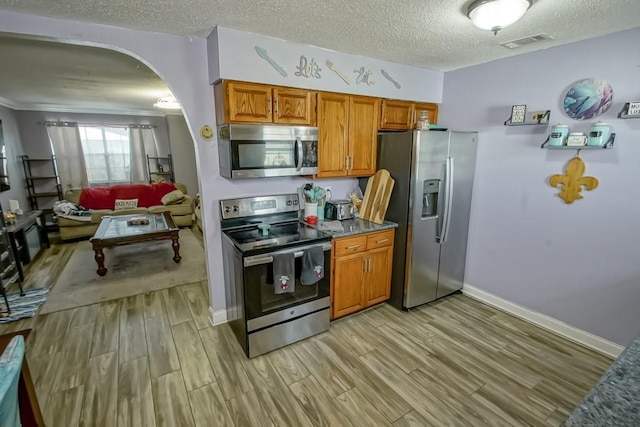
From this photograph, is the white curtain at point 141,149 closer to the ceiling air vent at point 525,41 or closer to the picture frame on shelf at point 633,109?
the ceiling air vent at point 525,41

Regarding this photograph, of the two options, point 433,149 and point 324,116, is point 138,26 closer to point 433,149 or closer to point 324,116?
point 324,116

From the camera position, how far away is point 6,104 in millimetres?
5496

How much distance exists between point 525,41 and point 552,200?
1.35 m

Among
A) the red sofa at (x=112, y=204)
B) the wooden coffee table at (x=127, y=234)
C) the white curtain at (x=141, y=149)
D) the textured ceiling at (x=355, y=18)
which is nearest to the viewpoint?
the textured ceiling at (x=355, y=18)

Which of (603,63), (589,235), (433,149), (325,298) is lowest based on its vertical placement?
(325,298)

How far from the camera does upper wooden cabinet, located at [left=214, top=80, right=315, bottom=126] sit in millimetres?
2305

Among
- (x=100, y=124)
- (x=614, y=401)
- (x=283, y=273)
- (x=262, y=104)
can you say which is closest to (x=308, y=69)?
(x=262, y=104)

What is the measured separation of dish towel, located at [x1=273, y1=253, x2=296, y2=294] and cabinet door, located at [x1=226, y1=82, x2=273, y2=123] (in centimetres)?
111

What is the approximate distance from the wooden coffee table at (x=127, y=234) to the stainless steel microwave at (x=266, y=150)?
2258 mm

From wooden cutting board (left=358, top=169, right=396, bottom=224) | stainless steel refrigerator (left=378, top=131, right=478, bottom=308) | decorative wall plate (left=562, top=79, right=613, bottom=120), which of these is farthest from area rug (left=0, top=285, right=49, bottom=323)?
decorative wall plate (left=562, top=79, right=613, bottom=120)

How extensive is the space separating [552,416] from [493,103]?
8.69 ft

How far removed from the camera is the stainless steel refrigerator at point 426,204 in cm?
281

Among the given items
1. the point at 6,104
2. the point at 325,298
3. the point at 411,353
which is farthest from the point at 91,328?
the point at 6,104

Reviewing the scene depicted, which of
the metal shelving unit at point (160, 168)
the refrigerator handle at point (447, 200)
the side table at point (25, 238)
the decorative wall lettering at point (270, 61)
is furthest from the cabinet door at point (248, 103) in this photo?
the metal shelving unit at point (160, 168)
